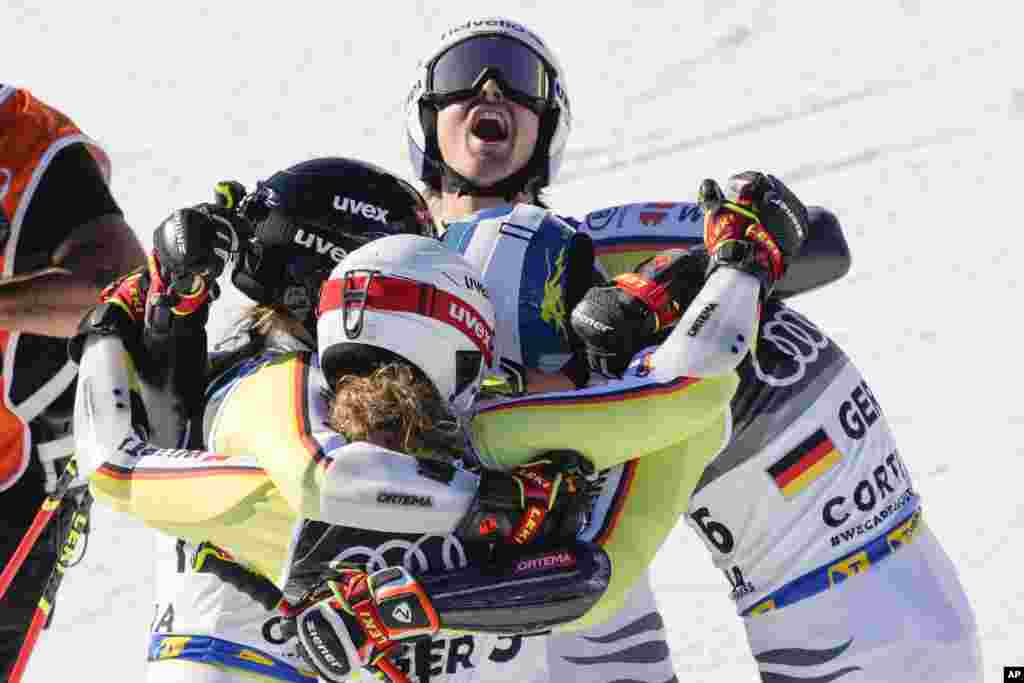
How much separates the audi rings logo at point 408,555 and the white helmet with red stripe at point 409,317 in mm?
352

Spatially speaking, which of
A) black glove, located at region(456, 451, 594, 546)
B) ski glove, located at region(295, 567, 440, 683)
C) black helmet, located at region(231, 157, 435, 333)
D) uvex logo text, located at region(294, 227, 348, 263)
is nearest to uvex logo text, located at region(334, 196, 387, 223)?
black helmet, located at region(231, 157, 435, 333)

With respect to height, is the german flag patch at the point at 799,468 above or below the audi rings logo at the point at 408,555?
above

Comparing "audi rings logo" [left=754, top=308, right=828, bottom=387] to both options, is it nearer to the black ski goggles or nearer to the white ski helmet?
the white ski helmet

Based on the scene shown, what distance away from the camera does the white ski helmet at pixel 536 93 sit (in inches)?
250

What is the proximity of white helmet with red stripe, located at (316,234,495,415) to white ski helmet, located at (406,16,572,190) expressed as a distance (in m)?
1.35

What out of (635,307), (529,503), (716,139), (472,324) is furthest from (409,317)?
(716,139)

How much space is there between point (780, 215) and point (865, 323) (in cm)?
551

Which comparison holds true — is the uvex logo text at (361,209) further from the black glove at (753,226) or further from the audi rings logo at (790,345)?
the audi rings logo at (790,345)

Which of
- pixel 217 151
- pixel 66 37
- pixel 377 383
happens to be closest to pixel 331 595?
pixel 377 383

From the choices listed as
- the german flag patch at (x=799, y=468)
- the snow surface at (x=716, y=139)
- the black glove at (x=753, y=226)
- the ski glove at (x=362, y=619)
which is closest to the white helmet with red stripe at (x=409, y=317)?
the ski glove at (x=362, y=619)

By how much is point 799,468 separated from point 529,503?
1456mm

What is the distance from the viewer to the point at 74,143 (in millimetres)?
7258

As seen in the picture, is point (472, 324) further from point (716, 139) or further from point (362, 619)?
point (716, 139)

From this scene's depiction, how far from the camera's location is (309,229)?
5.43 m
